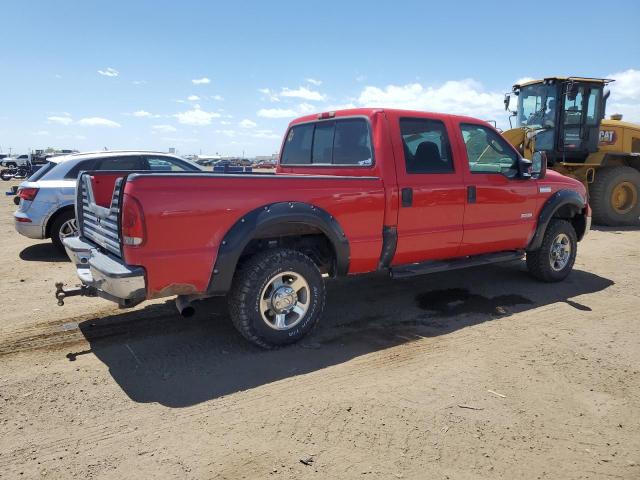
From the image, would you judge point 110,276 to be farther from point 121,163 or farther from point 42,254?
point 42,254

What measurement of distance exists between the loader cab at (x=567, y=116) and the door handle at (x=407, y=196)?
→ 8719mm

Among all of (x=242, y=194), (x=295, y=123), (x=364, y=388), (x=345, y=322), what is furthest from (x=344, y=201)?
(x=295, y=123)

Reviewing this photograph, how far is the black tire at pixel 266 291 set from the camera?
12.6ft

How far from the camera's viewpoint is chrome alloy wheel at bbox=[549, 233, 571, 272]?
6238mm

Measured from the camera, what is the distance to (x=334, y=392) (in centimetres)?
335

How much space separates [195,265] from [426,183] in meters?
2.45

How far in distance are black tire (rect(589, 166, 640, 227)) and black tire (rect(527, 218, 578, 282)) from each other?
6275 millimetres

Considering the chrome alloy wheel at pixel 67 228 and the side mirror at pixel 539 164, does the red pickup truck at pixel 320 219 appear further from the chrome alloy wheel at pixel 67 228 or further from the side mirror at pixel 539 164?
the chrome alloy wheel at pixel 67 228

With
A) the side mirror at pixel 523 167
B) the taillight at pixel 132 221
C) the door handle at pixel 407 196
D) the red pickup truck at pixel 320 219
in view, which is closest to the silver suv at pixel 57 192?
the red pickup truck at pixel 320 219

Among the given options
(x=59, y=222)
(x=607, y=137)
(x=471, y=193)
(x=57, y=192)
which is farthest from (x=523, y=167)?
(x=607, y=137)

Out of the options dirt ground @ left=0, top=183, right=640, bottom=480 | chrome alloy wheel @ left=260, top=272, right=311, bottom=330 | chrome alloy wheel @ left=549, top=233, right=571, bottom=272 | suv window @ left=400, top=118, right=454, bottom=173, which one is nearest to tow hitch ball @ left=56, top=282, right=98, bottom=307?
dirt ground @ left=0, top=183, right=640, bottom=480

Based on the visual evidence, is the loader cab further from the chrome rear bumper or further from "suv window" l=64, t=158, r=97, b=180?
the chrome rear bumper

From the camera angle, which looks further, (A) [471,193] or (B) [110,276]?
(A) [471,193]

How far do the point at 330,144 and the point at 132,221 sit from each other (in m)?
2.53
